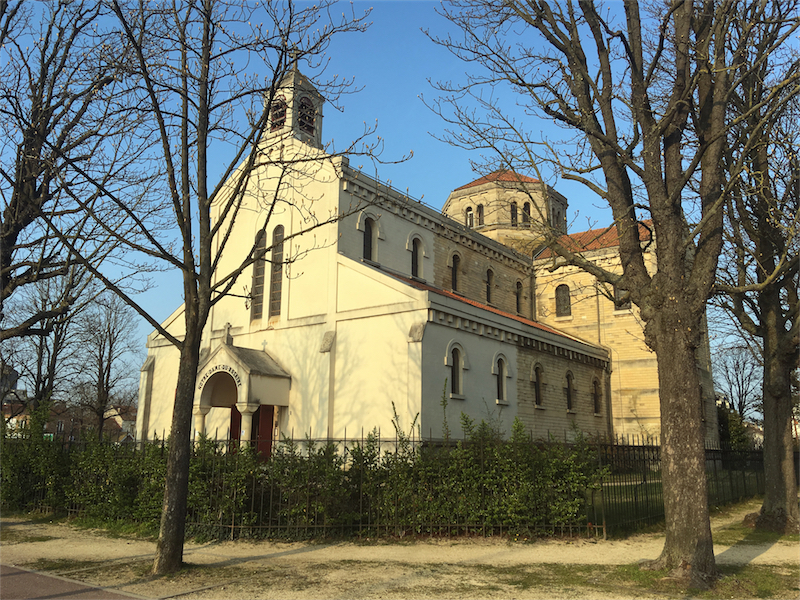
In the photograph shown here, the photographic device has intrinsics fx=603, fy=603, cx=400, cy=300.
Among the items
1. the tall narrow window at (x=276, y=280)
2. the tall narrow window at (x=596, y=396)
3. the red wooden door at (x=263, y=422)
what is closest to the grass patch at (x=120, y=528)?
the red wooden door at (x=263, y=422)

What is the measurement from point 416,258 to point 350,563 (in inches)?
649

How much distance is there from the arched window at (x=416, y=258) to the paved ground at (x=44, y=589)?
17.9m

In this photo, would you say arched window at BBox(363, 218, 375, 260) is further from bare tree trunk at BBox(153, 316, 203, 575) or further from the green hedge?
bare tree trunk at BBox(153, 316, 203, 575)

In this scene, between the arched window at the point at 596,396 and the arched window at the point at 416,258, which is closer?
the arched window at the point at 416,258

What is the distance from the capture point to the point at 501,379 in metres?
22.5

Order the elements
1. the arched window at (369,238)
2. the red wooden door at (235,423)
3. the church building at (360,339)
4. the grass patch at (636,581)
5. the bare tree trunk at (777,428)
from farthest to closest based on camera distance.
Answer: the arched window at (369,238) < the red wooden door at (235,423) < the church building at (360,339) < the bare tree trunk at (777,428) < the grass patch at (636,581)

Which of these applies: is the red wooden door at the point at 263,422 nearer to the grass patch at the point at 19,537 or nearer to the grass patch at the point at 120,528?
the grass patch at the point at 120,528

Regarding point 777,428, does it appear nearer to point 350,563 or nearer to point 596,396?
point 350,563

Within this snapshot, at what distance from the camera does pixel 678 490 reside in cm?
871

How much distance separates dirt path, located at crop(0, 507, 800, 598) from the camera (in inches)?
329

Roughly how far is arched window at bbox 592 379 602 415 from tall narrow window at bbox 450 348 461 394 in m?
11.9

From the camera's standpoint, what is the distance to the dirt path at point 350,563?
8359 millimetres

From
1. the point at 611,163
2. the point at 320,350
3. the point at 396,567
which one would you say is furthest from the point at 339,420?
the point at 611,163

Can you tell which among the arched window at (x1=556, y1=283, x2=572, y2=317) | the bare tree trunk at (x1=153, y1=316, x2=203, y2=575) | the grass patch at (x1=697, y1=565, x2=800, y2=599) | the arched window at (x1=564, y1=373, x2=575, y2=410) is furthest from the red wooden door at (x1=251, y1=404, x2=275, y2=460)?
the arched window at (x1=556, y1=283, x2=572, y2=317)
